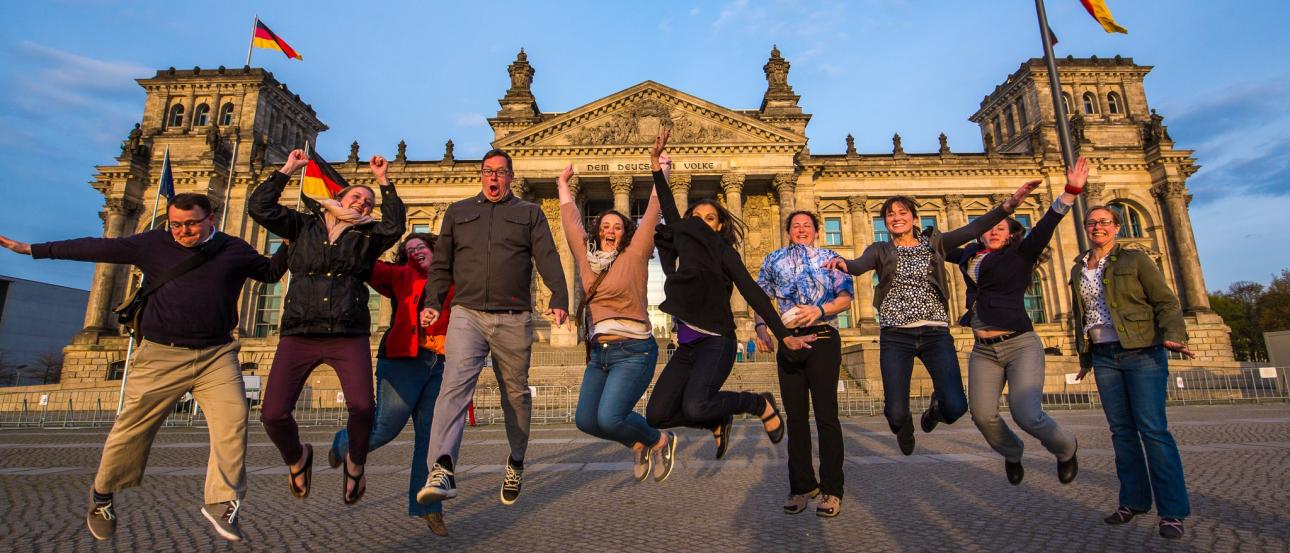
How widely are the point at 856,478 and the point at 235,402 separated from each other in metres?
5.36

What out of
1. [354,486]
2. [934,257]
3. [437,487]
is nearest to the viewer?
[437,487]

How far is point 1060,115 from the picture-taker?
9.05 meters

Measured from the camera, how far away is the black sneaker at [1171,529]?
3555mm

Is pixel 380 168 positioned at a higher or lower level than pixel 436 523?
higher

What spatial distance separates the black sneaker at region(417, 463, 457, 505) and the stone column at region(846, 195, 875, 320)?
116ft

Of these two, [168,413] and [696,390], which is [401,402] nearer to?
[168,413]

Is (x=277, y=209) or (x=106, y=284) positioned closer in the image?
(x=277, y=209)

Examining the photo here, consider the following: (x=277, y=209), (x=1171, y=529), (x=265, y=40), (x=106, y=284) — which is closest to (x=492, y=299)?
(x=277, y=209)

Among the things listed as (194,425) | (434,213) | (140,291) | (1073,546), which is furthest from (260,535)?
(434,213)

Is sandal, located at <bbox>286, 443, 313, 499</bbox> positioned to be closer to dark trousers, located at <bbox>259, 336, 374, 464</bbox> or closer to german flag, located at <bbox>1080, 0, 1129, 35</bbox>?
dark trousers, located at <bbox>259, 336, 374, 464</bbox>

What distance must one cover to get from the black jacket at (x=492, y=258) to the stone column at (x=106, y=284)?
42.9 m

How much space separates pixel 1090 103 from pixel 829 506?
5127cm

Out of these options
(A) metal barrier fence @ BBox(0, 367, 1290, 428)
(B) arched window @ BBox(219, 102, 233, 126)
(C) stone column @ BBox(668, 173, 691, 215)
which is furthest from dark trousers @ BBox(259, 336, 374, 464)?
(B) arched window @ BBox(219, 102, 233, 126)

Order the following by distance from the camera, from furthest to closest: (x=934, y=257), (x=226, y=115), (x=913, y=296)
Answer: (x=226, y=115) < (x=934, y=257) < (x=913, y=296)
